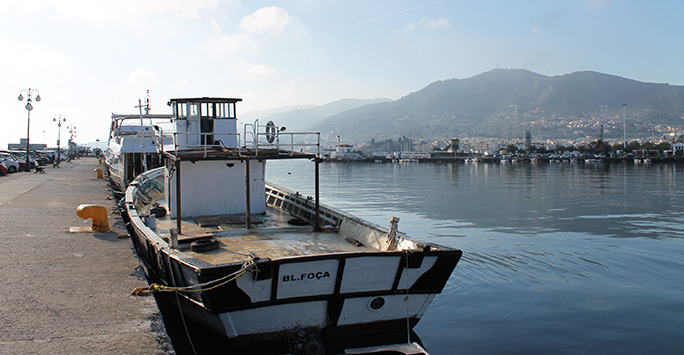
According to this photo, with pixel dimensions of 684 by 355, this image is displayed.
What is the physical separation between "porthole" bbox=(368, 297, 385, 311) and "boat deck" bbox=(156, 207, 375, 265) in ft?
5.31

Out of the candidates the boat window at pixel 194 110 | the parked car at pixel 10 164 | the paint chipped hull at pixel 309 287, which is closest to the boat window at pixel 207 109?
the boat window at pixel 194 110

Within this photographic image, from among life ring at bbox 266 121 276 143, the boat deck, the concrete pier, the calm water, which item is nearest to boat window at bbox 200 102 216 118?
life ring at bbox 266 121 276 143

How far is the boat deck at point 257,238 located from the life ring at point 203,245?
0.24ft

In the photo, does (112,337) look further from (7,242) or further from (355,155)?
(355,155)

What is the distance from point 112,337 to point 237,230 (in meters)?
5.31

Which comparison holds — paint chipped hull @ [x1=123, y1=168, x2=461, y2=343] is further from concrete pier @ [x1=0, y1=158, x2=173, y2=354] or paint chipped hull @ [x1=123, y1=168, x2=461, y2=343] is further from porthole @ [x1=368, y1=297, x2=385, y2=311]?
concrete pier @ [x1=0, y1=158, x2=173, y2=354]

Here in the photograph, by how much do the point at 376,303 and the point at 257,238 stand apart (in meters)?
3.72

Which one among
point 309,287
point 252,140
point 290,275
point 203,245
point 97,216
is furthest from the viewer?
point 97,216

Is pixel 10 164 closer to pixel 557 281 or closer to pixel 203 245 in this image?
pixel 203 245

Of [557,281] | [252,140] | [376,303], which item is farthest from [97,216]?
[557,281]

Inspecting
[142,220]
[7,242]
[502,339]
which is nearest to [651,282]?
[502,339]

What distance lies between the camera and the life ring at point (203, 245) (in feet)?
33.2

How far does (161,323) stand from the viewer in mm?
7574

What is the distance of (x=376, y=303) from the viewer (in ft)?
29.6
